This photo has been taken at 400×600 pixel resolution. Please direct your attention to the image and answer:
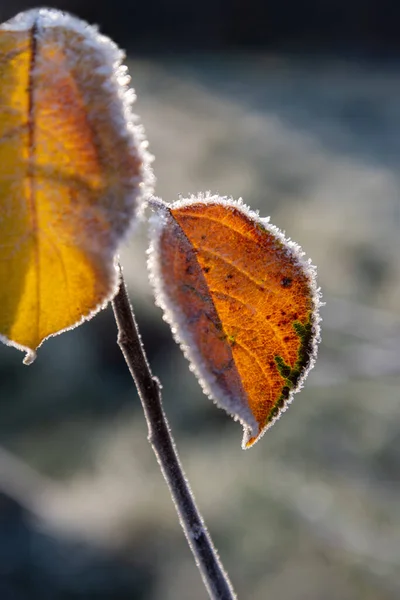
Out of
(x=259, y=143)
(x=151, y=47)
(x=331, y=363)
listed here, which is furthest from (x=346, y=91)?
(x=331, y=363)

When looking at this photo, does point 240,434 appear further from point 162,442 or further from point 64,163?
point 64,163

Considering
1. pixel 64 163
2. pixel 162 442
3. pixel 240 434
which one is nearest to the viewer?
pixel 64 163

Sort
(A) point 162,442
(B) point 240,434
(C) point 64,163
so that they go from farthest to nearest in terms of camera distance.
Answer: (B) point 240,434 < (A) point 162,442 < (C) point 64,163

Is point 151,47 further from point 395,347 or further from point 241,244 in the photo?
point 241,244

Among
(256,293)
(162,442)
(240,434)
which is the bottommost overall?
(240,434)

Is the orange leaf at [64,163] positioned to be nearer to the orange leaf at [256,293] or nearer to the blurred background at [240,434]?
the orange leaf at [256,293]

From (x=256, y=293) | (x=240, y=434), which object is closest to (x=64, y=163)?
(x=256, y=293)
